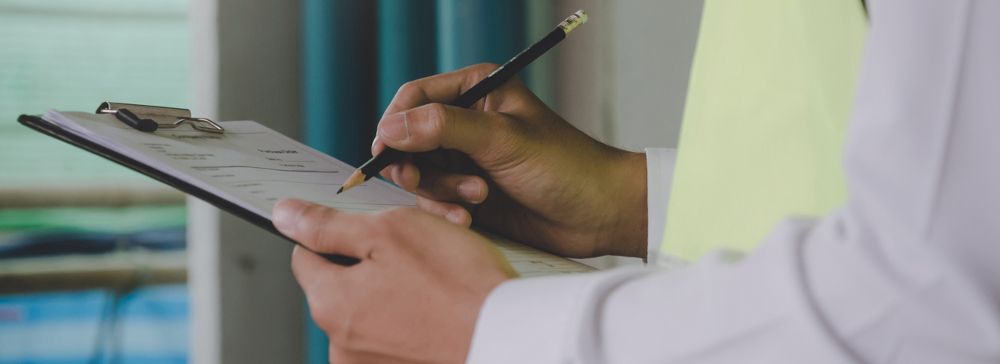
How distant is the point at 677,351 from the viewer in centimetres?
22

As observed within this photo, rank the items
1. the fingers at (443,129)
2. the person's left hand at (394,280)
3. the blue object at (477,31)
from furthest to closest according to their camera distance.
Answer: the blue object at (477,31) → the fingers at (443,129) → the person's left hand at (394,280)

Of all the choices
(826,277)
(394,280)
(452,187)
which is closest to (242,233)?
(452,187)

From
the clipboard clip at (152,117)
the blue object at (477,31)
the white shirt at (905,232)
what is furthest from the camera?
the blue object at (477,31)

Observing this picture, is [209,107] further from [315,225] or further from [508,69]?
[315,225]

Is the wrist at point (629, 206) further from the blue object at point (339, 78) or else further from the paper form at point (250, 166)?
the blue object at point (339, 78)

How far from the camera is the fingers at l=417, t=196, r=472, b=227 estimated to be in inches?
25.4

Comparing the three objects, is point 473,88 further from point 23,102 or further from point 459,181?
point 23,102

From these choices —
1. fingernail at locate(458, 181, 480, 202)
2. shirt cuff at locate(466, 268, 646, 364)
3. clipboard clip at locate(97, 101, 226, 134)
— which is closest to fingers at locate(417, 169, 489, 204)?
fingernail at locate(458, 181, 480, 202)

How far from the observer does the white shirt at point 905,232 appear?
0.19 m

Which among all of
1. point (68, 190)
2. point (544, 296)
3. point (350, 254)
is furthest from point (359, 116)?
point (544, 296)

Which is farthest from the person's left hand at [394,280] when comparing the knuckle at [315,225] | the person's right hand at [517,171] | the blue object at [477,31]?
the blue object at [477,31]

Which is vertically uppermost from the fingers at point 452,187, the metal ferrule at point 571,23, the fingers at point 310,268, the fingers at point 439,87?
the metal ferrule at point 571,23

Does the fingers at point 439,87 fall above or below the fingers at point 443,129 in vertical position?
above

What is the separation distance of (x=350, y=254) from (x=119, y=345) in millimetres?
905
